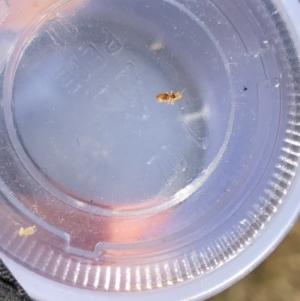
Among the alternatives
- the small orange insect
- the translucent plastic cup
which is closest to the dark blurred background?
the translucent plastic cup

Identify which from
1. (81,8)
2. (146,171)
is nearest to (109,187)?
(146,171)

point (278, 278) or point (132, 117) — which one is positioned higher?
point (132, 117)

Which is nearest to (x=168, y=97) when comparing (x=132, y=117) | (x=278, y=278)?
(x=132, y=117)

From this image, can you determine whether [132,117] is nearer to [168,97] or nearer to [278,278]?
[168,97]

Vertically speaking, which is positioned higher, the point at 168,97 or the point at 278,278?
the point at 168,97

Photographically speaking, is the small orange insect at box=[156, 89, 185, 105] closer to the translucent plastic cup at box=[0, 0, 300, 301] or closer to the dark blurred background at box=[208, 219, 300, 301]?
the translucent plastic cup at box=[0, 0, 300, 301]
